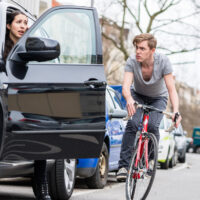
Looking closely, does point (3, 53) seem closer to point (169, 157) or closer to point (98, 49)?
point (98, 49)

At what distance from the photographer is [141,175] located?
586cm

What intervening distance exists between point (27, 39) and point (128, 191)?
2.02 metres

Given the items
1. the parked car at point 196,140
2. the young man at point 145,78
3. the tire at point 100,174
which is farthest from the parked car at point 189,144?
the young man at point 145,78

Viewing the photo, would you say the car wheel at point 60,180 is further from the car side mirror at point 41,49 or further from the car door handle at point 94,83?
the car side mirror at point 41,49

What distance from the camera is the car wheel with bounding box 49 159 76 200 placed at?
6.89 meters

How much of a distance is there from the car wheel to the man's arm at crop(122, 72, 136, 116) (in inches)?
58.7

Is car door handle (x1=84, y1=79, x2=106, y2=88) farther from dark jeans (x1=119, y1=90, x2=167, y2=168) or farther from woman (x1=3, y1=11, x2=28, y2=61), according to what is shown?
dark jeans (x1=119, y1=90, x2=167, y2=168)

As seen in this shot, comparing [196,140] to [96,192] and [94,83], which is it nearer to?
[96,192]

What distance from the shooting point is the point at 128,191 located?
5859mm

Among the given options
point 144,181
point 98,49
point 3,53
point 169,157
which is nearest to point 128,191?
point 144,181

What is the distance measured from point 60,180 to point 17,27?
7.74 ft

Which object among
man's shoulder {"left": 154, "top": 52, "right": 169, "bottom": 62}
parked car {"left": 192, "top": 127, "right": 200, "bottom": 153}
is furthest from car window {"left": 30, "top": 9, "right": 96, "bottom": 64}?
parked car {"left": 192, "top": 127, "right": 200, "bottom": 153}

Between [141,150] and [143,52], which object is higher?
[143,52]

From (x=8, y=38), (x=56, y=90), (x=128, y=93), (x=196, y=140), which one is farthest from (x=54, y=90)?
(x=196, y=140)
